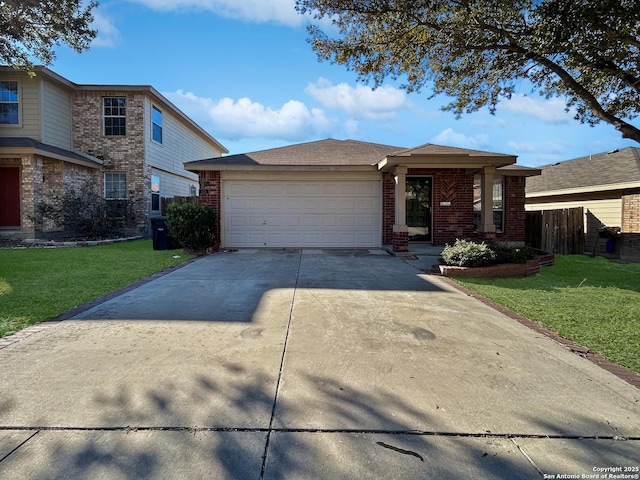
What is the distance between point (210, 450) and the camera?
7.59 ft

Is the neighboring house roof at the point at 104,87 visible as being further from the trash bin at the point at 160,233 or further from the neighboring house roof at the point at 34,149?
the trash bin at the point at 160,233

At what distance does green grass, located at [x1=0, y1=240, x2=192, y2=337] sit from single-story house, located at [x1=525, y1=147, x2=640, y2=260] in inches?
527

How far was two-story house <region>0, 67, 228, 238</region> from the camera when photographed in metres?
13.8

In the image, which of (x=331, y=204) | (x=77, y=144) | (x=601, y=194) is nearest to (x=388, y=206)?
(x=331, y=204)

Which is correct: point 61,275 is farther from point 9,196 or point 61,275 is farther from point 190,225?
point 9,196

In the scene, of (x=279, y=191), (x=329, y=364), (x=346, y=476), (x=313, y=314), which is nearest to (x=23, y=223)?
(x=279, y=191)

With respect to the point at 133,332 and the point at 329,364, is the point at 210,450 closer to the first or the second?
the point at 329,364

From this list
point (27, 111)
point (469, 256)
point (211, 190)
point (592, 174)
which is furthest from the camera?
point (592, 174)

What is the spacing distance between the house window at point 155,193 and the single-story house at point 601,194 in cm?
1677

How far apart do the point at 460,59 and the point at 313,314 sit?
5800mm

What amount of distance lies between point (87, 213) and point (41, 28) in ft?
21.8

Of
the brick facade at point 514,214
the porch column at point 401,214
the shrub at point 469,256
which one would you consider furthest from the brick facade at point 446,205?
the shrub at point 469,256

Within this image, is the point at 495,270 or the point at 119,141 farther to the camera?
the point at 119,141

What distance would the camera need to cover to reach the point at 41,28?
969 cm
